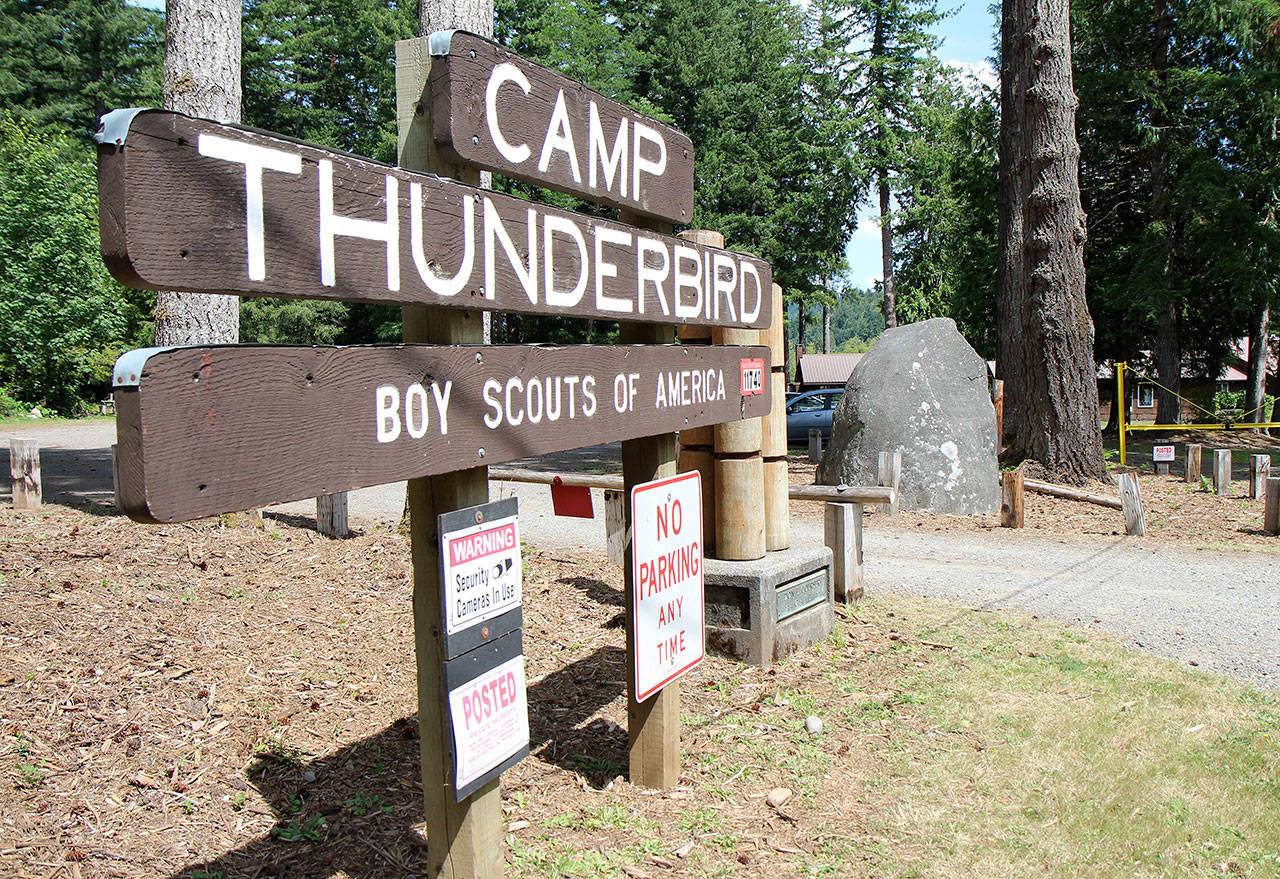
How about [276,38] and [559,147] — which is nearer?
[559,147]

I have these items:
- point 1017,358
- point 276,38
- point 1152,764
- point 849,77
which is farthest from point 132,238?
point 276,38

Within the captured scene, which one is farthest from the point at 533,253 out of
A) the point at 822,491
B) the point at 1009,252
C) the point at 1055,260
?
the point at 1009,252

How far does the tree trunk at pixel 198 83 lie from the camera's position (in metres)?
8.16

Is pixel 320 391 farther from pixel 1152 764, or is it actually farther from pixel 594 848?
pixel 1152 764

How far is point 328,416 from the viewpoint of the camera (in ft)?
7.11

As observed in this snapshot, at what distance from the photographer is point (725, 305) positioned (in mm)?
4434

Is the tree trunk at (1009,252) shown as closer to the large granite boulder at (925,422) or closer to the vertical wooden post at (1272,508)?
the large granite boulder at (925,422)

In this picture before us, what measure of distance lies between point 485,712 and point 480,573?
16.6 inches

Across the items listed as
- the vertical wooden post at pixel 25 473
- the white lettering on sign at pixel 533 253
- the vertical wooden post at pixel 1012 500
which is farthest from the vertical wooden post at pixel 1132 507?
the vertical wooden post at pixel 25 473

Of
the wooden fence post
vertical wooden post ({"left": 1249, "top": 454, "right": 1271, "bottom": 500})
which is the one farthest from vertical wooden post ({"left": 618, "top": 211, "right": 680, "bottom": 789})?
the wooden fence post

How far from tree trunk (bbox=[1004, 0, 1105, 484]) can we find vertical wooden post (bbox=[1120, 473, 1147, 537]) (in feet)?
9.94

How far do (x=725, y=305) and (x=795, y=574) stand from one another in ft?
7.23

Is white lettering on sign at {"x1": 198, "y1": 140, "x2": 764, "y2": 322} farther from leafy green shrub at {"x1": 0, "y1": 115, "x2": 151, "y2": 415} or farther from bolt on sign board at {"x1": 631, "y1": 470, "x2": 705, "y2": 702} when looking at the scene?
leafy green shrub at {"x1": 0, "y1": 115, "x2": 151, "y2": 415}

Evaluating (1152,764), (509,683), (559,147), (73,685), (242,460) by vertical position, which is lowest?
(1152,764)
